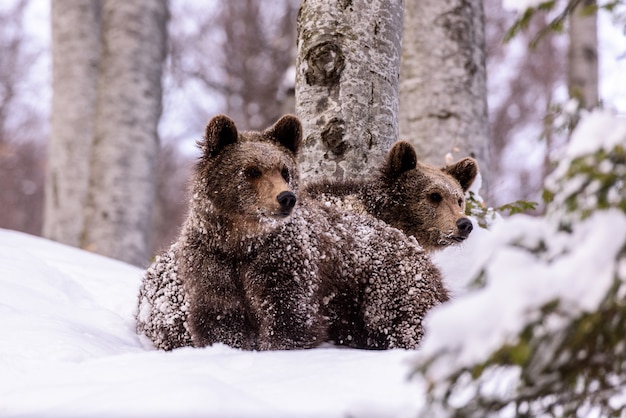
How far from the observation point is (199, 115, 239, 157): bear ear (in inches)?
120

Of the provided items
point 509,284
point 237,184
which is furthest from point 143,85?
point 509,284

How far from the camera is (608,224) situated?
1.42m

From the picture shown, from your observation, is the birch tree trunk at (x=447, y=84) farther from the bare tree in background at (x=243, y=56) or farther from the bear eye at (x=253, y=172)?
the bare tree in background at (x=243, y=56)

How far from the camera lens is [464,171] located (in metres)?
4.06

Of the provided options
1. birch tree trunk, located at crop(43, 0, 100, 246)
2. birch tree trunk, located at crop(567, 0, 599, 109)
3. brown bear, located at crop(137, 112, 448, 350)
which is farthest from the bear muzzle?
birch tree trunk, located at crop(567, 0, 599, 109)

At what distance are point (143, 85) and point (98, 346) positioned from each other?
6.92 meters

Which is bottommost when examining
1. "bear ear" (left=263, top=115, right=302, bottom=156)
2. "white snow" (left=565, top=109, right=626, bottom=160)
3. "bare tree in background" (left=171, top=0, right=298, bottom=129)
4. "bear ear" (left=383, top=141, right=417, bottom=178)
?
"bare tree in background" (left=171, top=0, right=298, bottom=129)

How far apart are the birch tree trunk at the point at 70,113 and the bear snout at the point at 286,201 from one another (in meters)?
7.81

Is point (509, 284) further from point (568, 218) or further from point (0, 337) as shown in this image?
point (0, 337)

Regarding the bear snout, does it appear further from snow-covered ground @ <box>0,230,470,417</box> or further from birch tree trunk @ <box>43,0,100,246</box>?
birch tree trunk @ <box>43,0,100,246</box>

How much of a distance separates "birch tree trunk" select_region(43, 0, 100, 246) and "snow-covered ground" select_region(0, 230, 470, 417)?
21.8 feet

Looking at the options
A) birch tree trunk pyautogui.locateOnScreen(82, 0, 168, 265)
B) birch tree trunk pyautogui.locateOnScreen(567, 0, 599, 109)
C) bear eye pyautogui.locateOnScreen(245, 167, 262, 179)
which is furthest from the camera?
birch tree trunk pyautogui.locateOnScreen(567, 0, 599, 109)

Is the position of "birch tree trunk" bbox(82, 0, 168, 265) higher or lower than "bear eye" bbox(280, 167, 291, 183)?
lower

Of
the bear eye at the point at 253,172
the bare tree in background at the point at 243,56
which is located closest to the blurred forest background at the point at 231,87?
the bare tree in background at the point at 243,56
